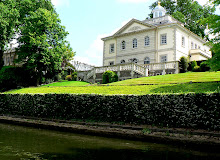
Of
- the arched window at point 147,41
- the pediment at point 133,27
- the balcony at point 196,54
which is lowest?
the balcony at point 196,54

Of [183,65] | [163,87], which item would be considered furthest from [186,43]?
[163,87]

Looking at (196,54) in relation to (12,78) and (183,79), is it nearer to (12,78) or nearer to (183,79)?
(183,79)

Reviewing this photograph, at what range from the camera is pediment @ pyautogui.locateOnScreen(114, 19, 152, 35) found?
35734 millimetres

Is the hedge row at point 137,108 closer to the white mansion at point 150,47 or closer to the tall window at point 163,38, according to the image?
the white mansion at point 150,47

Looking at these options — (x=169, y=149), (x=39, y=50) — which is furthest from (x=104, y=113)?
(x=39, y=50)

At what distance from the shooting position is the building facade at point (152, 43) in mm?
32562

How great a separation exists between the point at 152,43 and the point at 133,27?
532 cm

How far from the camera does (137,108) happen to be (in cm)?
1061

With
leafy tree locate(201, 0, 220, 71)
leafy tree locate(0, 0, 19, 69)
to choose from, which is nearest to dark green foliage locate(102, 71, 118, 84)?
leafy tree locate(201, 0, 220, 71)

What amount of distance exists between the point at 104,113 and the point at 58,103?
392 cm

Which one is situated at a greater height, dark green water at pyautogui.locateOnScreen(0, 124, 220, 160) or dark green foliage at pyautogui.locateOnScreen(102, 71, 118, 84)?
dark green foliage at pyautogui.locateOnScreen(102, 71, 118, 84)

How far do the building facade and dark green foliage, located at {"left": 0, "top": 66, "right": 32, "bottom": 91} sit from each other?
53.2ft

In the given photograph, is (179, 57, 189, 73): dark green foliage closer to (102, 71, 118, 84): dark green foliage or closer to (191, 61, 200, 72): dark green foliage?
(191, 61, 200, 72): dark green foliage

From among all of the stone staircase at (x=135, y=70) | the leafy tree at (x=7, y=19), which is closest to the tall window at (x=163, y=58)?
the stone staircase at (x=135, y=70)
